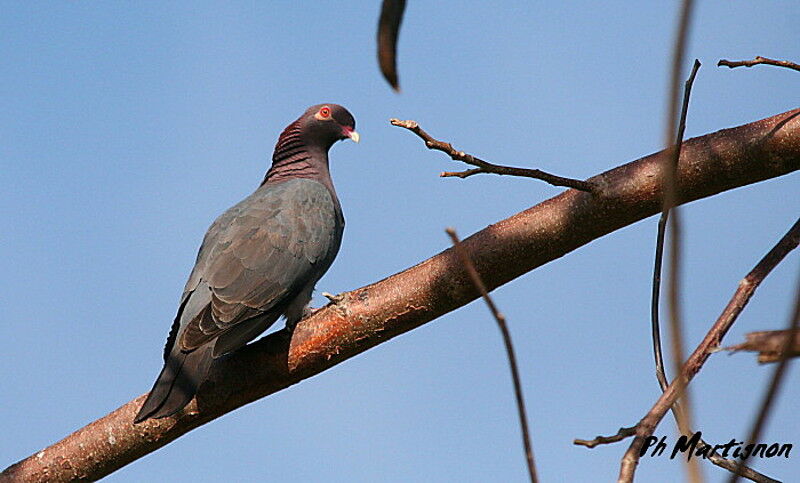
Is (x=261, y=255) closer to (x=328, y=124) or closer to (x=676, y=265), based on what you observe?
(x=328, y=124)

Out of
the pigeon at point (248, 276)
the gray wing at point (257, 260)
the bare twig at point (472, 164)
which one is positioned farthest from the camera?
the gray wing at point (257, 260)

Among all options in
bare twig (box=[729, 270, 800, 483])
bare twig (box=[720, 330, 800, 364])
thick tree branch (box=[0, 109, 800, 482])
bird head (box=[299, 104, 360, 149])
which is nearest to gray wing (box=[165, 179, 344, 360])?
thick tree branch (box=[0, 109, 800, 482])

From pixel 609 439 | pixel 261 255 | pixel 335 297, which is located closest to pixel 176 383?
pixel 335 297

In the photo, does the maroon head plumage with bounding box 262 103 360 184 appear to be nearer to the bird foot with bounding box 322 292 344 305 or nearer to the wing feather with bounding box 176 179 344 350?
the wing feather with bounding box 176 179 344 350

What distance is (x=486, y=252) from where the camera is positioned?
109 inches

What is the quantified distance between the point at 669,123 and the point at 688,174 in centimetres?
212

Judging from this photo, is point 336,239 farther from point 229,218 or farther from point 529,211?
point 529,211

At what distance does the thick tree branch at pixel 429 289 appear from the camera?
2648mm

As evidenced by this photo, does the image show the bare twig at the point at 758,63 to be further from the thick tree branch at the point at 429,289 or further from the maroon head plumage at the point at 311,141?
the maroon head plumage at the point at 311,141

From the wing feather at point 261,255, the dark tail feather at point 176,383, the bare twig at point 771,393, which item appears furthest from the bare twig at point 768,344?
the wing feather at point 261,255

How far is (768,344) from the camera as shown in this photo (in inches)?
28.4

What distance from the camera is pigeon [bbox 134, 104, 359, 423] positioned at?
3307 mm

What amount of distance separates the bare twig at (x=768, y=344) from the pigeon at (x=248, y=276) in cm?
258

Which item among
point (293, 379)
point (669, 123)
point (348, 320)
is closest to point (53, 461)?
point (293, 379)
